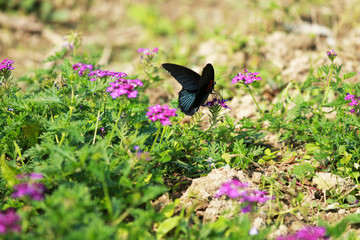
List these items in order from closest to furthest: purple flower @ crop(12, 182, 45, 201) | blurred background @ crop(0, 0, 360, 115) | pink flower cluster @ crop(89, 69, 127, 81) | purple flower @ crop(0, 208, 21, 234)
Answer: purple flower @ crop(0, 208, 21, 234) < purple flower @ crop(12, 182, 45, 201) < pink flower cluster @ crop(89, 69, 127, 81) < blurred background @ crop(0, 0, 360, 115)

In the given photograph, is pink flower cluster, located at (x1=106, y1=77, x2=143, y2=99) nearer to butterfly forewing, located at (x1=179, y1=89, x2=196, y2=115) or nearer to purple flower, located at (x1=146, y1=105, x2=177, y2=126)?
purple flower, located at (x1=146, y1=105, x2=177, y2=126)

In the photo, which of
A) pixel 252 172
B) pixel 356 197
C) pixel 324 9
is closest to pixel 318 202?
pixel 356 197

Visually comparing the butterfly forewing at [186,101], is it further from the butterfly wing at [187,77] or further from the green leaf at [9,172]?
the green leaf at [9,172]

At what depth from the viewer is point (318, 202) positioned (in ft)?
10.6

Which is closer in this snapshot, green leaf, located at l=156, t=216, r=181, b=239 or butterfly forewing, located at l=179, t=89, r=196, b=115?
green leaf, located at l=156, t=216, r=181, b=239

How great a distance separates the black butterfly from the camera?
3.22 metres

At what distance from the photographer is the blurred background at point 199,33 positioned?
5.84m

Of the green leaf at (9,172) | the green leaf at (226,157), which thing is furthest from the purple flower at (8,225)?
the green leaf at (226,157)

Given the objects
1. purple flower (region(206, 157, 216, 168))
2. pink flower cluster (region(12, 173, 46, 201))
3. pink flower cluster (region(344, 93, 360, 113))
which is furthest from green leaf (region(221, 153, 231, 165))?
pink flower cluster (region(12, 173, 46, 201))

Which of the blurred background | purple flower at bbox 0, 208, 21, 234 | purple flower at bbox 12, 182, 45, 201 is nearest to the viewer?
purple flower at bbox 0, 208, 21, 234

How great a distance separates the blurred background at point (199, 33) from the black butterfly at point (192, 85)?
1.55m

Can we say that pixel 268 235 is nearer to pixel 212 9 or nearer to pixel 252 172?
pixel 252 172

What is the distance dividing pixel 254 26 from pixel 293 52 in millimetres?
1064

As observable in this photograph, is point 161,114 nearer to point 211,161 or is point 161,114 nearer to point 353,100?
point 211,161
